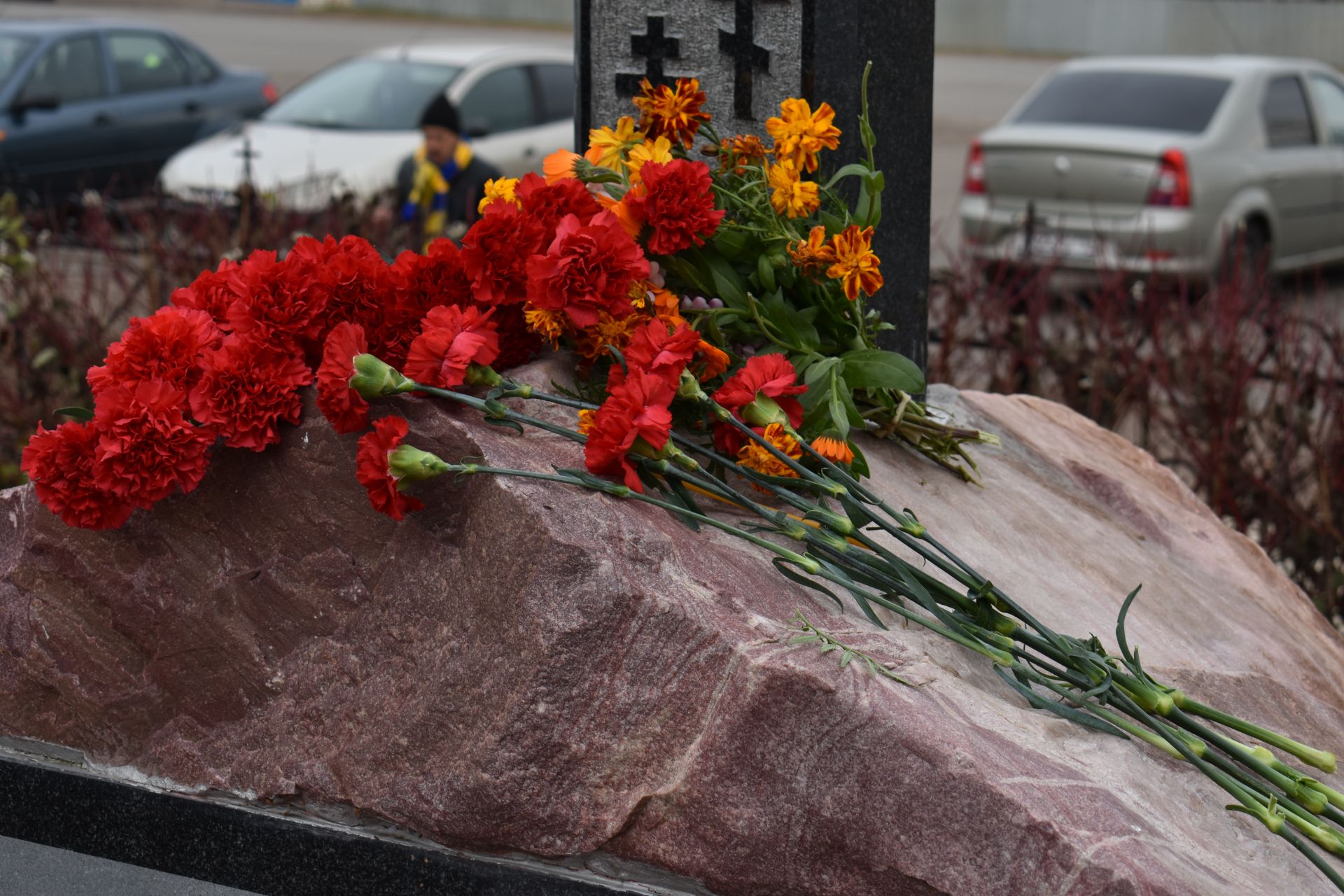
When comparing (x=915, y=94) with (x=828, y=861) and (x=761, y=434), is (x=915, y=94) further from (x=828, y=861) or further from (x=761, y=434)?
(x=828, y=861)

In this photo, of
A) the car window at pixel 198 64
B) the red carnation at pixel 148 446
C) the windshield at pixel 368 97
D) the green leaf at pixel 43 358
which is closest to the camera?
the red carnation at pixel 148 446

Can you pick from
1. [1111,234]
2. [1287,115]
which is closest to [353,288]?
[1111,234]

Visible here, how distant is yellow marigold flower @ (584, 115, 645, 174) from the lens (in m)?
2.62

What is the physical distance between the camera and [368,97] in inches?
366

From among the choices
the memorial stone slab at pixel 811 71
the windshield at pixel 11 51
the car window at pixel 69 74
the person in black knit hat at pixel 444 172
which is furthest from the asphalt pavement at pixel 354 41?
the memorial stone slab at pixel 811 71

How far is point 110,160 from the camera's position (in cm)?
1038

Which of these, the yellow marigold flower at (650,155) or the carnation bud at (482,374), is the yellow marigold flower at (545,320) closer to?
the carnation bud at (482,374)

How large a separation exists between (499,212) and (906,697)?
1.00 meters

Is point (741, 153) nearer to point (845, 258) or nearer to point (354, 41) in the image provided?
point (845, 258)

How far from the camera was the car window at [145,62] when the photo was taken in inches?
423

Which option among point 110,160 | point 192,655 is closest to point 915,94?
point 192,655

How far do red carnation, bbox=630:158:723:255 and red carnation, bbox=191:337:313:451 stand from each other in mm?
609

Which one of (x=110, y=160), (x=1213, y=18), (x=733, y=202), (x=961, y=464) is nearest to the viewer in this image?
(x=733, y=202)

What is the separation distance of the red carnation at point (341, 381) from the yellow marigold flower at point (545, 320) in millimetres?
276
